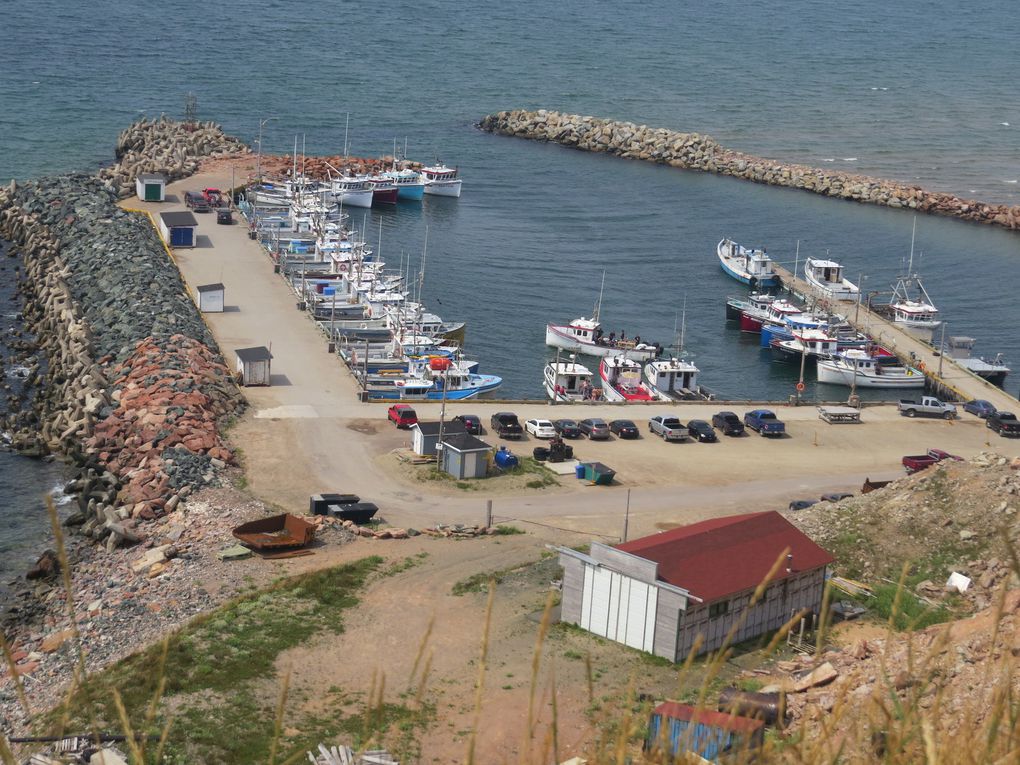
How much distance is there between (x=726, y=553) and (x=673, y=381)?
28.5 metres

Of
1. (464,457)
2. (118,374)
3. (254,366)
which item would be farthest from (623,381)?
(118,374)

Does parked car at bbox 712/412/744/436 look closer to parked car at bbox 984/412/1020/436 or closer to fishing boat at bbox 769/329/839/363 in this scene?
parked car at bbox 984/412/1020/436

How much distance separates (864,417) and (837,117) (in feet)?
299

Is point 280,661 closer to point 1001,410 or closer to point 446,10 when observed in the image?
point 1001,410

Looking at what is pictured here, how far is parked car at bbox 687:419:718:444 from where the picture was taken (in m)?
48.7

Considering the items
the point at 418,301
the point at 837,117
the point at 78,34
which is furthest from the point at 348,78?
the point at 418,301

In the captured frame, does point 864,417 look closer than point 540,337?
Yes

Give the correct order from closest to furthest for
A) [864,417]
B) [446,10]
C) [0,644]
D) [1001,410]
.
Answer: [0,644] → [864,417] → [1001,410] → [446,10]

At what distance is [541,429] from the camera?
156 feet

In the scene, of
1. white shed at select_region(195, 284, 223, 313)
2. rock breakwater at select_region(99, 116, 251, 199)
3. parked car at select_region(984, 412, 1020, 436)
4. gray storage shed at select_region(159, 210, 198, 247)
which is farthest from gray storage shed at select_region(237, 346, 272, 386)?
rock breakwater at select_region(99, 116, 251, 199)

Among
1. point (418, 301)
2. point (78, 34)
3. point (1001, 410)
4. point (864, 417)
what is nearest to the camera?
point (864, 417)

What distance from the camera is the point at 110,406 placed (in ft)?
153

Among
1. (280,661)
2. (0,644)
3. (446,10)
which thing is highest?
(446,10)

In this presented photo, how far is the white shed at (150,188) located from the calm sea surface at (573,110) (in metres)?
13.9
